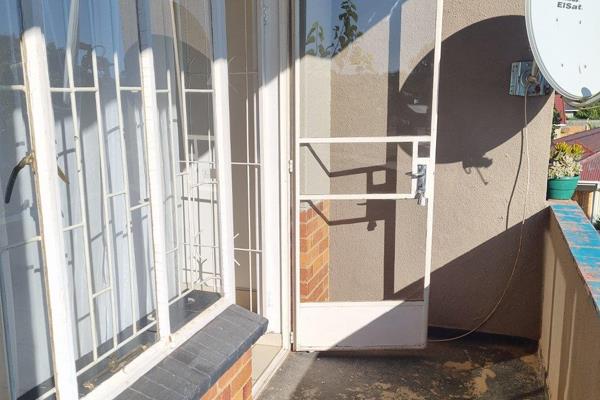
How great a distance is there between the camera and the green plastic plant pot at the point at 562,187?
3.27 meters

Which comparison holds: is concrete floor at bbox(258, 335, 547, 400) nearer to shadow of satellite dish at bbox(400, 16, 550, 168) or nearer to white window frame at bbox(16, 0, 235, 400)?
white window frame at bbox(16, 0, 235, 400)

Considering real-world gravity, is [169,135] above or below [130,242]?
above

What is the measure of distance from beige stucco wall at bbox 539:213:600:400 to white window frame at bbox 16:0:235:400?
1.35 m

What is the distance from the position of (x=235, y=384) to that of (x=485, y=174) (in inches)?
82.4

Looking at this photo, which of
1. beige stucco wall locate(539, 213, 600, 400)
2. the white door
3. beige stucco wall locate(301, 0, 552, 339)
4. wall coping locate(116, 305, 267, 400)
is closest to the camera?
wall coping locate(116, 305, 267, 400)

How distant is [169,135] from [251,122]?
126cm

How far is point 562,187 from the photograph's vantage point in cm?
328

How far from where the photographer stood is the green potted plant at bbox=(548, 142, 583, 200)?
327 centimetres

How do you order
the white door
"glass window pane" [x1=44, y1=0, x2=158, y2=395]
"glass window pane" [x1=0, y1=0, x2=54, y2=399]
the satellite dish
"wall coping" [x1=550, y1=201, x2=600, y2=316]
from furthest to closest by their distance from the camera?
the white door
the satellite dish
"wall coping" [x1=550, y1=201, x2=600, y2=316]
"glass window pane" [x1=44, y1=0, x2=158, y2=395]
"glass window pane" [x1=0, y1=0, x2=54, y2=399]

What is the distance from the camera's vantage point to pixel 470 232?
3.41 meters

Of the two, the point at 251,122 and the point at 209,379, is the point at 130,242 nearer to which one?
the point at 209,379

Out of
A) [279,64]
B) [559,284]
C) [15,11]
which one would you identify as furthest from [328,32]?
[15,11]

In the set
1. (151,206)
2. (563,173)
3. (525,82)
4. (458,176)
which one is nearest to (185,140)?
(151,206)

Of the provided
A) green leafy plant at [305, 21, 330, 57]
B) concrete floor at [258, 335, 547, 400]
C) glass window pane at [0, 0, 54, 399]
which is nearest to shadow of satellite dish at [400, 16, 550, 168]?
green leafy plant at [305, 21, 330, 57]
